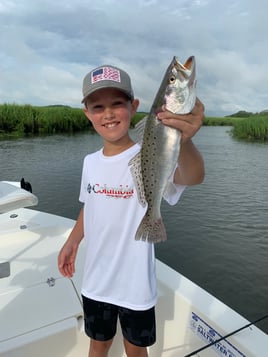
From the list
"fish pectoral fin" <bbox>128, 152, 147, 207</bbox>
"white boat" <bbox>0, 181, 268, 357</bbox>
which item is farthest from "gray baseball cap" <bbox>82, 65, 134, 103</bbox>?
"white boat" <bbox>0, 181, 268, 357</bbox>

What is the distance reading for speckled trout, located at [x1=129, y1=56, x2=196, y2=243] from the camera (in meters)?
1.20

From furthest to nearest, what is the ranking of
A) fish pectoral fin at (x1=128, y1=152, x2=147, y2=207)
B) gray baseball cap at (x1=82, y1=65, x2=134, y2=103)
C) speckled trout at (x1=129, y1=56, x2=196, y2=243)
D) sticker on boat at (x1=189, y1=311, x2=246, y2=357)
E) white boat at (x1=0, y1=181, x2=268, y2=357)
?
white boat at (x1=0, y1=181, x2=268, y2=357)
sticker on boat at (x1=189, y1=311, x2=246, y2=357)
gray baseball cap at (x1=82, y1=65, x2=134, y2=103)
fish pectoral fin at (x1=128, y1=152, x2=147, y2=207)
speckled trout at (x1=129, y1=56, x2=196, y2=243)

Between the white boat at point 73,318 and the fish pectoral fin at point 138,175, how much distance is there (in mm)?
→ 941

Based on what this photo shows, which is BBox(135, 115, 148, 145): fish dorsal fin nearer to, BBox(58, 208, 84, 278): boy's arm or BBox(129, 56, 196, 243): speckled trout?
BBox(129, 56, 196, 243): speckled trout

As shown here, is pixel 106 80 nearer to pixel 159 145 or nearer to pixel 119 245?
pixel 159 145

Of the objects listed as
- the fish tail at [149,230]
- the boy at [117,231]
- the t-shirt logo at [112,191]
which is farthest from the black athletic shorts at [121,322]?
the t-shirt logo at [112,191]

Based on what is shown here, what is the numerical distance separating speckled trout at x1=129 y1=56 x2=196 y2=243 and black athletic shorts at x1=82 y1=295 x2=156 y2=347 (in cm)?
50

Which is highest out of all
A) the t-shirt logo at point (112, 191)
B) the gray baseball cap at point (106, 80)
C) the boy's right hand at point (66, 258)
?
the gray baseball cap at point (106, 80)

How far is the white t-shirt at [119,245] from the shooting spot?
5.59 ft

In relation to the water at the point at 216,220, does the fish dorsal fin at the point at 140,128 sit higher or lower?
higher

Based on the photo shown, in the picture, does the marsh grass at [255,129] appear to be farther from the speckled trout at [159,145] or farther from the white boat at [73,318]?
the speckled trout at [159,145]

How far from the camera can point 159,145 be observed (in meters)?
1.31

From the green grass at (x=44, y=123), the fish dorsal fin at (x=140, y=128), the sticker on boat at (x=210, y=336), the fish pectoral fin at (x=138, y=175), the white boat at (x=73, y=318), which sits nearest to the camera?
the fish dorsal fin at (x=140, y=128)

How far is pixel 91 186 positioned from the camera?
6.07 ft
